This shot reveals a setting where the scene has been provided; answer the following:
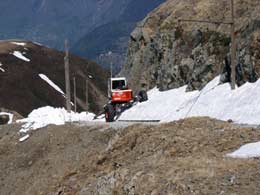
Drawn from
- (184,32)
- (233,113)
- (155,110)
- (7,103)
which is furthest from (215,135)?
(7,103)

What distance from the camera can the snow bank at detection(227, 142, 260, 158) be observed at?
17.6 m

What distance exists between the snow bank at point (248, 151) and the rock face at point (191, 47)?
82.2 ft

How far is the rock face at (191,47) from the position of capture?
4734 cm

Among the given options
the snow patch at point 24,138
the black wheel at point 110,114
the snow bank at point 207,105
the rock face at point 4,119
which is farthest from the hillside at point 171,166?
the rock face at point 4,119

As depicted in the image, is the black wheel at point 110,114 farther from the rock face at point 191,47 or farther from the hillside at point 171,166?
the hillside at point 171,166

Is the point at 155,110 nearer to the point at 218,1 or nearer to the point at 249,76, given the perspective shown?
the point at 249,76

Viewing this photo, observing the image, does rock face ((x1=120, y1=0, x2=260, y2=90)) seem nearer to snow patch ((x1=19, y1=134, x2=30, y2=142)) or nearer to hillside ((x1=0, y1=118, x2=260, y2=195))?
snow patch ((x1=19, y1=134, x2=30, y2=142))

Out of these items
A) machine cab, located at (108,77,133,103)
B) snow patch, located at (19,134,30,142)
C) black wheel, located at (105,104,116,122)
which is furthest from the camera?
machine cab, located at (108,77,133,103)

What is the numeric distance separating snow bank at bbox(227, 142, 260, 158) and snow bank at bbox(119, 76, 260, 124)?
13700mm

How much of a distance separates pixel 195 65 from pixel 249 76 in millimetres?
14927

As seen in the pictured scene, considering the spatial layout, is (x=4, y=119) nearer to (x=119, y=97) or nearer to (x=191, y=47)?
(x=191, y=47)

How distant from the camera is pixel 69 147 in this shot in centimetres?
A: 3888

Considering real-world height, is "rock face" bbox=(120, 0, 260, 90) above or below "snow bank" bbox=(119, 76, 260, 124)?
above

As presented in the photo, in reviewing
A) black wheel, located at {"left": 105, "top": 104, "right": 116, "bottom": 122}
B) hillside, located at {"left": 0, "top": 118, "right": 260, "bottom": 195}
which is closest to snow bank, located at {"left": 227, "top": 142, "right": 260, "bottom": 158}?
hillside, located at {"left": 0, "top": 118, "right": 260, "bottom": 195}
